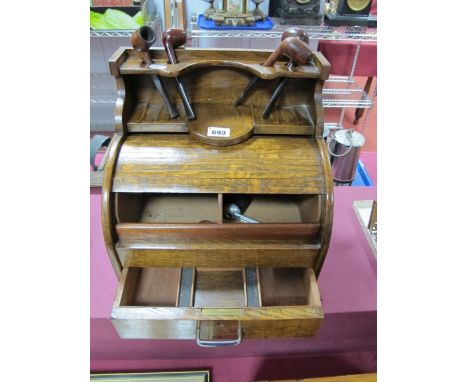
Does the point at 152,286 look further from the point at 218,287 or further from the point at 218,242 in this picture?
the point at 218,242

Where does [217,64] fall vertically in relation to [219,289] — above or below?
above

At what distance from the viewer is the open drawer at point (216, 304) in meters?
0.88

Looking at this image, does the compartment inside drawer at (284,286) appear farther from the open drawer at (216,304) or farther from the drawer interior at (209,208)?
the drawer interior at (209,208)

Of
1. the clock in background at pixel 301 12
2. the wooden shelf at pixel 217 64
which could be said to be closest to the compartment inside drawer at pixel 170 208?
the wooden shelf at pixel 217 64

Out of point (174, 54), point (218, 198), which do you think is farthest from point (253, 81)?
point (218, 198)

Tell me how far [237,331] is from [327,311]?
44 cm

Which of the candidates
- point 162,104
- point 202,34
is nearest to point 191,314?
point 162,104

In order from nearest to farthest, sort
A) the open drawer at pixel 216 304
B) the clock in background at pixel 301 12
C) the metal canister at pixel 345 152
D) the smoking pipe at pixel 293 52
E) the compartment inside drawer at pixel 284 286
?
1. the open drawer at pixel 216 304
2. the smoking pipe at pixel 293 52
3. the compartment inside drawer at pixel 284 286
4. the metal canister at pixel 345 152
5. the clock in background at pixel 301 12

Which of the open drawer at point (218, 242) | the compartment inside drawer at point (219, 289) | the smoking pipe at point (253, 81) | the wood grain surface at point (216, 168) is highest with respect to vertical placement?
the smoking pipe at point (253, 81)

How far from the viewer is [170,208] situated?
3.92 feet

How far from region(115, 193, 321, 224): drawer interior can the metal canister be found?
929 mm

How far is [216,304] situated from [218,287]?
0.06 metres

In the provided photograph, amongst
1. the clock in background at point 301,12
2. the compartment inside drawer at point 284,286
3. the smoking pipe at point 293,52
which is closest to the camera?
the smoking pipe at point 293,52

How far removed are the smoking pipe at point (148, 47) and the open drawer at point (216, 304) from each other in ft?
1.73
